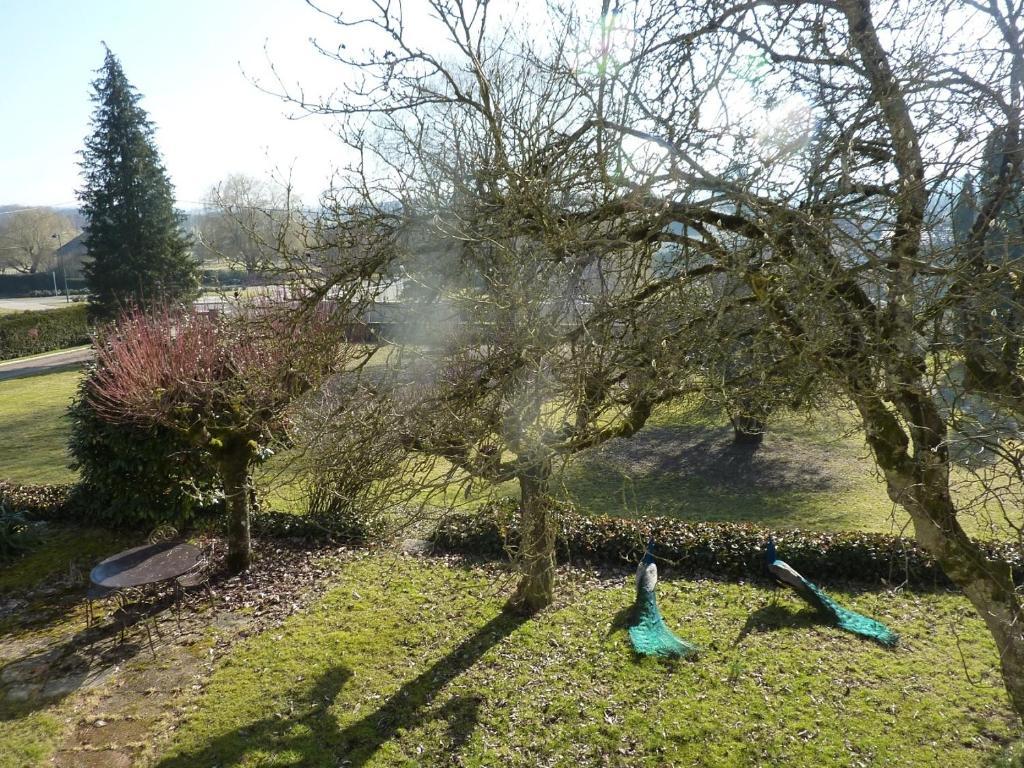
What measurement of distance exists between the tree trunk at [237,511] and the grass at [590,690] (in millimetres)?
1336

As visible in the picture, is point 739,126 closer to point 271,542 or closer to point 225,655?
point 225,655

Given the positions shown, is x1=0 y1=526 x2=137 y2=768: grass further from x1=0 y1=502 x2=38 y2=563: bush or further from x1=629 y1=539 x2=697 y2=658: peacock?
x1=629 y1=539 x2=697 y2=658: peacock

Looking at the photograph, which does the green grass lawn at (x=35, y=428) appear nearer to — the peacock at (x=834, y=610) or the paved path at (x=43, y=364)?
the paved path at (x=43, y=364)

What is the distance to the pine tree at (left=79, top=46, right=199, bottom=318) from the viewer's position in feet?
76.8

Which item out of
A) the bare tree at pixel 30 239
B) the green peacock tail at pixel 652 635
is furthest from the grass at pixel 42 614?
the bare tree at pixel 30 239

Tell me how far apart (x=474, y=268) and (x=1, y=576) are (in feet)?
25.0

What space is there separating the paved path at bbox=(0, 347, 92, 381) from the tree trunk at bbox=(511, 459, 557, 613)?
20.7 metres

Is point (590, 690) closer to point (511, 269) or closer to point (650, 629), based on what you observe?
point (650, 629)

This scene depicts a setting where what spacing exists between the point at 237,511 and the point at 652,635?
4.72 meters

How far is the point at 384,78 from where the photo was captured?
4.21 meters

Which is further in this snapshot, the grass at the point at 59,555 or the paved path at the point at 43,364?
the paved path at the point at 43,364

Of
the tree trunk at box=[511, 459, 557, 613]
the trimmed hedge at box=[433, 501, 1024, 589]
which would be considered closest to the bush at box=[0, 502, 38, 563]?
the trimmed hedge at box=[433, 501, 1024, 589]

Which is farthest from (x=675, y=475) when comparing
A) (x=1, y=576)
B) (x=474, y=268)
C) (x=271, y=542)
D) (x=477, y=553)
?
(x=1, y=576)

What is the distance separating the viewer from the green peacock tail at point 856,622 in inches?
244
